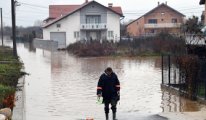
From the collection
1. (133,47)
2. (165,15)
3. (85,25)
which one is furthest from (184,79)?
(165,15)

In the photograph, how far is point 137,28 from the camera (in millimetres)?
94562

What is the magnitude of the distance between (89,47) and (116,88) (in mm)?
39876

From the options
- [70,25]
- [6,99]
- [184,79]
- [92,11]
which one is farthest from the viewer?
[92,11]

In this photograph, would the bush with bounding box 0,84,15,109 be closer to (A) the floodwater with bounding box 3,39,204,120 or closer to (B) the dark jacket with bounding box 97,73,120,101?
(A) the floodwater with bounding box 3,39,204,120

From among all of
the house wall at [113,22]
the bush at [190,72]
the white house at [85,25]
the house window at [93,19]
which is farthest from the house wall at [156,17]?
the bush at [190,72]

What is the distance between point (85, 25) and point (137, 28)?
24711 mm

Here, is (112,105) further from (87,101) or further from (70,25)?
(70,25)

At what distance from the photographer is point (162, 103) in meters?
17.0

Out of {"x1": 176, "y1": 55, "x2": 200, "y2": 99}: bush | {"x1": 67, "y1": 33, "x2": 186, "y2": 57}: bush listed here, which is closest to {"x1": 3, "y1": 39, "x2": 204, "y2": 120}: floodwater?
{"x1": 176, "y1": 55, "x2": 200, "y2": 99}: bush

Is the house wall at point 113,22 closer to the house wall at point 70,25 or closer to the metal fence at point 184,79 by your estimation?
the house wall at point 70,25

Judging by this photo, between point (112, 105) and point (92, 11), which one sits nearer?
point (112, 105)

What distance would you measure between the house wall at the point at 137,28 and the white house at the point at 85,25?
19.4 metres

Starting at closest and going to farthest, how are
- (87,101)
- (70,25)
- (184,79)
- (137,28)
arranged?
(87,101) < (184,79) < (70,25) < (137,28)

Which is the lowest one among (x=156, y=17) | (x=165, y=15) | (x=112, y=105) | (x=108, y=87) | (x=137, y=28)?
(x=112, y=105)
